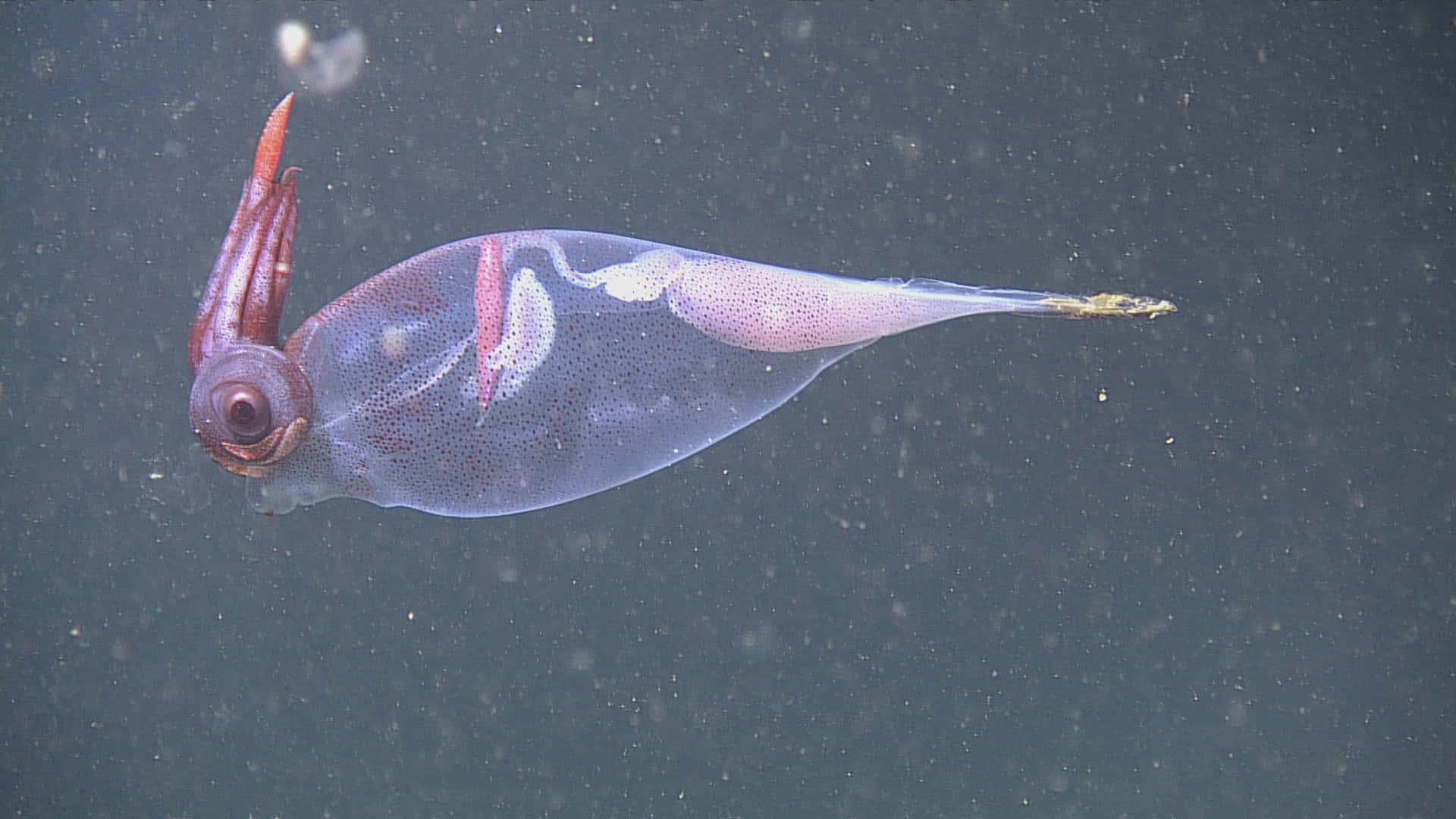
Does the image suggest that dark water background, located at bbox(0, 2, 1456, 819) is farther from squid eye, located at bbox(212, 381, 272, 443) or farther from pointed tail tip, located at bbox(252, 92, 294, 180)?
squid eye, located at bbox(212, 381, 272, 443)

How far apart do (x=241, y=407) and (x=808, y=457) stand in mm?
2799

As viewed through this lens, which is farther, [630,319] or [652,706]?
[652,706]

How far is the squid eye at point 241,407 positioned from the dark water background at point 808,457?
1.93 m

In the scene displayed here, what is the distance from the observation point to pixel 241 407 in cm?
266

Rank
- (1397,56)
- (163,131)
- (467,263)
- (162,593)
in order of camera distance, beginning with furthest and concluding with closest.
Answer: (162,593), (163,131), (1397,56), (467,263)

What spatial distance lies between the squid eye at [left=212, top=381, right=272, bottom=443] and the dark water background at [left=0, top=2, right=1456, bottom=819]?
1928mm

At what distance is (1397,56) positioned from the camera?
13.5 feet

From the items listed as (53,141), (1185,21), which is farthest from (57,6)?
(1185,21)

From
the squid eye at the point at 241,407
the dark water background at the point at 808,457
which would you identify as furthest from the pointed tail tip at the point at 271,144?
the dark water background at the point at 808,457

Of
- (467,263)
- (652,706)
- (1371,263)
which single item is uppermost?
(467,263)

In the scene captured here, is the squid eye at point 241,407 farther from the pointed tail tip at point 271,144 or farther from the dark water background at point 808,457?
the dark water background at point 808,457

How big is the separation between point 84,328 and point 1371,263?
661 cm

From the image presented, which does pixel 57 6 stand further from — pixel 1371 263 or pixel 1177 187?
pixel 1371 263

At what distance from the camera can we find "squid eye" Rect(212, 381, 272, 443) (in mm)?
2656
